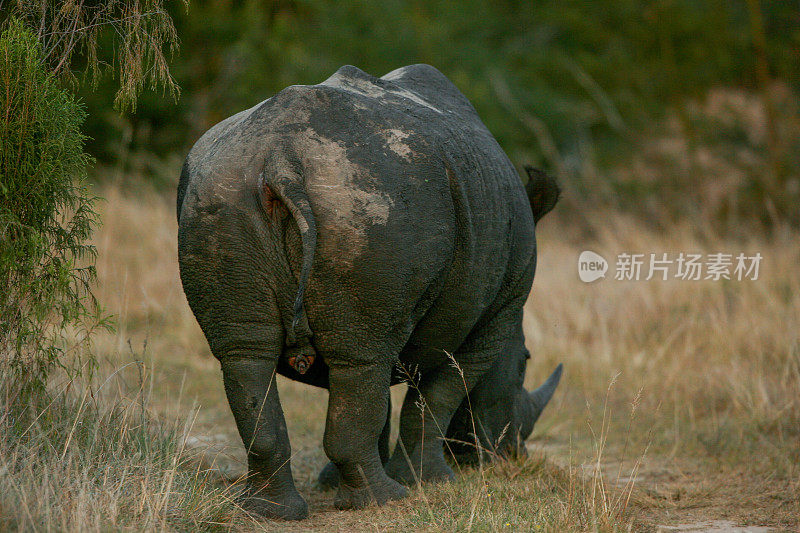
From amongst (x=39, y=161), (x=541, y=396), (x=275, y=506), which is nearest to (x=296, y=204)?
(x=39, y=161)

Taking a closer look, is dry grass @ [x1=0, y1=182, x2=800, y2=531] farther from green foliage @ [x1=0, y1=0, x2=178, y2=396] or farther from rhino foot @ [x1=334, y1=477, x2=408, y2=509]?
Result: green foliage @ [x1=0, y1=0, x2=178, y2=396]

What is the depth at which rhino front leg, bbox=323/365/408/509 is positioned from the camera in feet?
12.0

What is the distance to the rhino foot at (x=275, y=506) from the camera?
3654 millimetres

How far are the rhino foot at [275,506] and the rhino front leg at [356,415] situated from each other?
9.5 inches

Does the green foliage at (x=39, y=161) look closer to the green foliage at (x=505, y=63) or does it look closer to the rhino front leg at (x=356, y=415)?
the rhino front leg at (x=356, y=415)

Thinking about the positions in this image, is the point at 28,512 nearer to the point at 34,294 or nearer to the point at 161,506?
the point at 161,506

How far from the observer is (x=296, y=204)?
3354 millimetres

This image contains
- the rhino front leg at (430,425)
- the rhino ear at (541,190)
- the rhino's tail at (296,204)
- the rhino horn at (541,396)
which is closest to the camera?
the rhino's tail at (296,204)

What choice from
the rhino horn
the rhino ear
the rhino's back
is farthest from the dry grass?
the rhino's back

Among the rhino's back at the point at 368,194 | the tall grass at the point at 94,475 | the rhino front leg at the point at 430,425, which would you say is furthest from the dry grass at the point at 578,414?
the rhino's back at the point at 368,194

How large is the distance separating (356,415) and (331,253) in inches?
27.7

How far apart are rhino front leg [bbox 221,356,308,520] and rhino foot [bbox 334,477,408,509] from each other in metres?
0.21

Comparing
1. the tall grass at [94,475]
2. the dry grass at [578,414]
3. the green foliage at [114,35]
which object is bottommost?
the dry grass at [578,414]

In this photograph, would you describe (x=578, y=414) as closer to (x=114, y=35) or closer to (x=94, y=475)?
(x=94, y=475)
